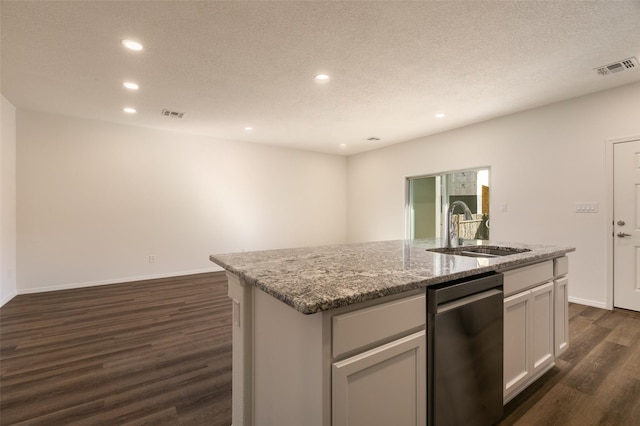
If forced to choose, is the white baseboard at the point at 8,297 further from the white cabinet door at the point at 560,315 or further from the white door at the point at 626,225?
the white door at the point at 626,225

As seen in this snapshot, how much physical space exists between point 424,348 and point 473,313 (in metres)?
0.34

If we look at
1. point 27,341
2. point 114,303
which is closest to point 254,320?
point 27,341

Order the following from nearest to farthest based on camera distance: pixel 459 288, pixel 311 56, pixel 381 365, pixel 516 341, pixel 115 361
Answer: pixel 381 365, pixel 459 288, pixel 516 341, pixel 115 361, pixel 311 56

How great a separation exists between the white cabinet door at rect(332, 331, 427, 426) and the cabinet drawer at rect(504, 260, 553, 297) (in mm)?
753

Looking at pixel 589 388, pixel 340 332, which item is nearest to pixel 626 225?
pixel 589 388

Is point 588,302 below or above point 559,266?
below

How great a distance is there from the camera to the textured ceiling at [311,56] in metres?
2.07

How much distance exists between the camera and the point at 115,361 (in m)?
2.24

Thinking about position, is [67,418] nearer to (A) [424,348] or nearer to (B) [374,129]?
(A) [424,348]

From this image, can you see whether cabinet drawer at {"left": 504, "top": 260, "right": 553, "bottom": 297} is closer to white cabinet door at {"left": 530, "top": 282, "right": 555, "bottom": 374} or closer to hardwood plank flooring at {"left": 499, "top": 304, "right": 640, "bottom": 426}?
white cabinet door at {"left": 530, "top": 282, "right": 555, "bottom": 374}

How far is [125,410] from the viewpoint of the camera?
170cm

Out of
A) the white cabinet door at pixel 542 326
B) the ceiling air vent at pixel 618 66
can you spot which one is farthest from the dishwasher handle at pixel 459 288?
the ceiling air vent at pixel 618 66

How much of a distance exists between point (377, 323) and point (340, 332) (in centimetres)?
17

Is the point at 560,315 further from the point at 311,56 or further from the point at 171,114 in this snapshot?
the point at 171,114
